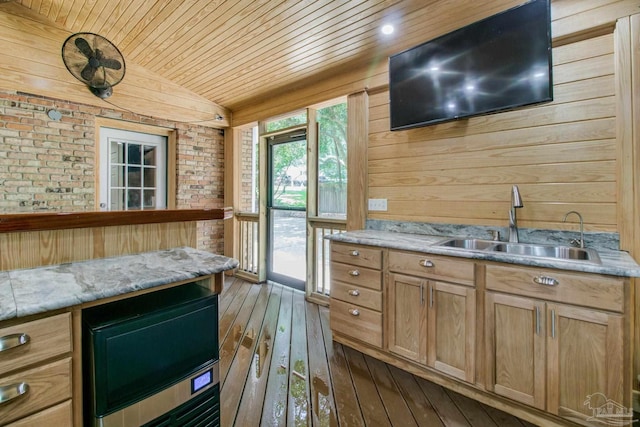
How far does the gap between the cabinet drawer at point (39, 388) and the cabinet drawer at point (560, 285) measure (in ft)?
6.54

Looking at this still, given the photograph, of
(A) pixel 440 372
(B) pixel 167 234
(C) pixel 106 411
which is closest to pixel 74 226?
(B) pixel 167 234

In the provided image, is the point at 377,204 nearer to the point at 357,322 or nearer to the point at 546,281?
the point at 357,322

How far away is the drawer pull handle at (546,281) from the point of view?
4.92 feet

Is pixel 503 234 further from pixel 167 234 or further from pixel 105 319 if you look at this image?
pixel 105 319

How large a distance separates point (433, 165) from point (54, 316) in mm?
2527

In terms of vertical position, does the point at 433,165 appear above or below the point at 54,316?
above

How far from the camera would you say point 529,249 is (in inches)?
78.8

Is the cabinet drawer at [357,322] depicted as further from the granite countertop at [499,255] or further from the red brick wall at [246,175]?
the red brick wall at [246,175]

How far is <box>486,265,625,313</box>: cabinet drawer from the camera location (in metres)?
1.37

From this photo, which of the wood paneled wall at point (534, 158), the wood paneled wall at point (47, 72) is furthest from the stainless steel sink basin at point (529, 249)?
the wood paneled wall at point (47, 72)

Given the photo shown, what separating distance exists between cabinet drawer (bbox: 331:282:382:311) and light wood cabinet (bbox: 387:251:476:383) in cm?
11

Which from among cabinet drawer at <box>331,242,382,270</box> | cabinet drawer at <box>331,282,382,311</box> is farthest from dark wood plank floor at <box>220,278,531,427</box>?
cabinet drawer at <box>331,242,382,270</box>

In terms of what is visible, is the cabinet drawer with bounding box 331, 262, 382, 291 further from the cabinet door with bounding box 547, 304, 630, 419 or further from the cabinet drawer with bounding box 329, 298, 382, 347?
the cabinet door with bounding box 547, 304, 630, 419

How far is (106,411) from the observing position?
1.02 metres
